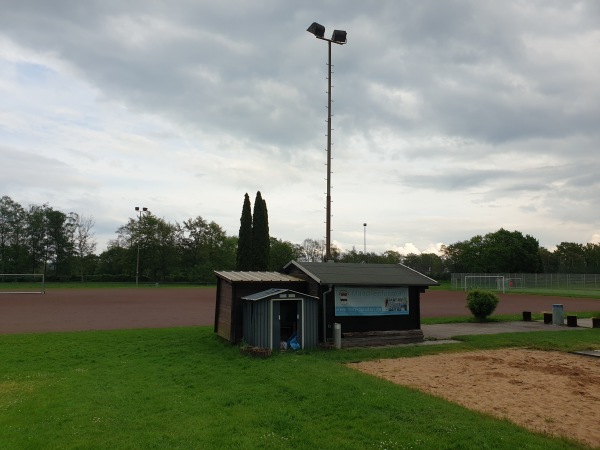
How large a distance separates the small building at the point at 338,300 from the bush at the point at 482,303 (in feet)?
23.1

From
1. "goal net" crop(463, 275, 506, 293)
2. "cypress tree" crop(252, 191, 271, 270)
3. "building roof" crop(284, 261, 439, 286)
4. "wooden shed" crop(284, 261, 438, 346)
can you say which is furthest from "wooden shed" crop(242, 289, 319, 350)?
"goal net" crop(463, 275, 506, 293)

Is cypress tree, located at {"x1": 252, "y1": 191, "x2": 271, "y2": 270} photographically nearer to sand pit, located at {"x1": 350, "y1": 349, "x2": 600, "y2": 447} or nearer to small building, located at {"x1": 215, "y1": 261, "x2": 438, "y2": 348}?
small building, located at {"x1": 215, "y1": 261, "x2": 438, "y2": 348}

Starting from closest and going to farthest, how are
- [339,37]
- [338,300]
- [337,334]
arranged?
1. [337,334]
2. [338,300]
3. [339,37]

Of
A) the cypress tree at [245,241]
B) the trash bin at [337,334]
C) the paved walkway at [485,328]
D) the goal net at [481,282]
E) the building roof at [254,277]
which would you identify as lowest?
the paved walkway at [485,328]

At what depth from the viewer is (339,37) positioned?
22.7 meters

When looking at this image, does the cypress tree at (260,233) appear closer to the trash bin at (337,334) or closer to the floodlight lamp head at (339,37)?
the floodlight lamp head at (339,37)

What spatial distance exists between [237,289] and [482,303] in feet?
43.6

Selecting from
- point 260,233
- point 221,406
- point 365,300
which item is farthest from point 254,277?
point 260,233

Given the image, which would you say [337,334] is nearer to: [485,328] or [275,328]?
[275,328]

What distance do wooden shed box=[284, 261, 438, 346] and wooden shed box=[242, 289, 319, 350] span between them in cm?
79

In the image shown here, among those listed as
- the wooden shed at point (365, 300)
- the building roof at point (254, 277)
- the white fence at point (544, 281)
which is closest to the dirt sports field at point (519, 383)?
the wooden shed at point (365, 300)

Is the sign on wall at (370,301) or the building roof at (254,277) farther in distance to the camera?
the sign on wall at (370,301)

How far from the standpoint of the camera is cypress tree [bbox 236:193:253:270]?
48.1m

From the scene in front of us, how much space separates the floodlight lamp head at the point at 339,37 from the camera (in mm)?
22625
